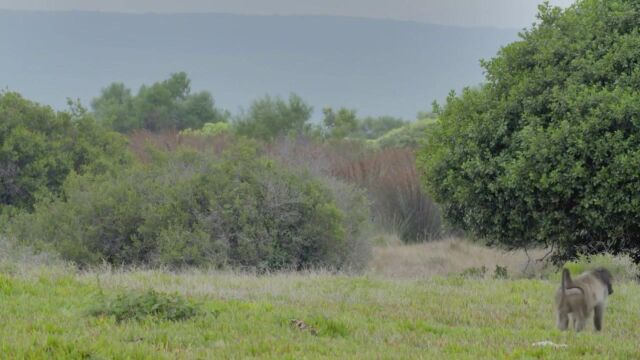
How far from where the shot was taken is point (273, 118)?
54031 millimetres

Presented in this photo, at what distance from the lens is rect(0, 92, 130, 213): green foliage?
23875 mm

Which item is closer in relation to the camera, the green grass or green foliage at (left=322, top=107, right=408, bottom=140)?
the green grass

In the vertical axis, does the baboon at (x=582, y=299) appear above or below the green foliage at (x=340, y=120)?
below

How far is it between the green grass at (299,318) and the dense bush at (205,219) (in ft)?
19.7

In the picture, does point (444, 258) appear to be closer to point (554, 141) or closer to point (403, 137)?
point (554, 141)

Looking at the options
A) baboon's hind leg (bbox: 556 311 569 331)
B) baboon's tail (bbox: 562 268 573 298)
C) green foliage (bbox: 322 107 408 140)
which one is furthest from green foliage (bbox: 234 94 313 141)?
baboon's tail (bbox: 562 268 573 298)

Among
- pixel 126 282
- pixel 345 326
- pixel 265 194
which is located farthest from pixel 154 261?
pixel 345 326

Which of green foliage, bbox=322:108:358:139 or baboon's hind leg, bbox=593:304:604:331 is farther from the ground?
green foliage, bbox=322:108:358:139

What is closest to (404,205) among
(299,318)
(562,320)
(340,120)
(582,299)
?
(562,320)

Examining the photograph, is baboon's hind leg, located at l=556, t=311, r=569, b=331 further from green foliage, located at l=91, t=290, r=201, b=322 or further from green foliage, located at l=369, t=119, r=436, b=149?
green foliage, located at l=369, t=119, r=436, b=149

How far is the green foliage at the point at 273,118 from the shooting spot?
52406 millimetres

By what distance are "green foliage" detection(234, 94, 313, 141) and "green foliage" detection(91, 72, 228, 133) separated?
34.0ft

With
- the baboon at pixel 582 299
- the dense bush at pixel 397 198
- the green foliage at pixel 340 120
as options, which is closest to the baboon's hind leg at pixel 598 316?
the baboon at pixel 582 299

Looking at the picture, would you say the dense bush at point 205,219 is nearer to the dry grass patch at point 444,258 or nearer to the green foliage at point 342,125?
the dry grass patch at point 444,258
